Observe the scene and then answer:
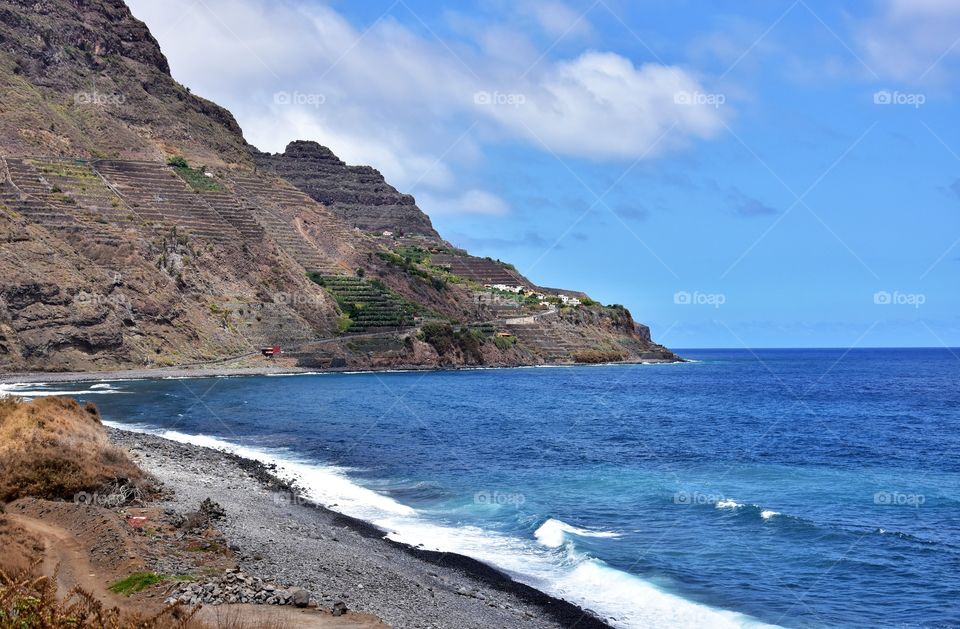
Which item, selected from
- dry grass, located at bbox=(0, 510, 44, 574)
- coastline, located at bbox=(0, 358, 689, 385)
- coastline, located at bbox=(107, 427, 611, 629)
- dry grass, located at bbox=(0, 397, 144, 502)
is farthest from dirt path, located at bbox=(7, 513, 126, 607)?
coastline, located at bbox=(0, 358, 689, 385)

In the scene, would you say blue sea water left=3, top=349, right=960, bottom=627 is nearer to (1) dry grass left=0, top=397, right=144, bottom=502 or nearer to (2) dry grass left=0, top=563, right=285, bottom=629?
(1) dry grass left=0, top=397, right=144, bottom=502

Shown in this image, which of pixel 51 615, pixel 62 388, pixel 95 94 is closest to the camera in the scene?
pixel 51 615

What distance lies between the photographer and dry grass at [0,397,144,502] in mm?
21609

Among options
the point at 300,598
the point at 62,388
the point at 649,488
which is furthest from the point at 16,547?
the point at 62,388

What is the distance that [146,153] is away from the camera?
457 ft

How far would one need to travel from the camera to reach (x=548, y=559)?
2345 cm

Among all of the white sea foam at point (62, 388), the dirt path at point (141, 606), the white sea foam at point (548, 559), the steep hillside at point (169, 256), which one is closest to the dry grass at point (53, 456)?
the dirt path at point (141, 606)

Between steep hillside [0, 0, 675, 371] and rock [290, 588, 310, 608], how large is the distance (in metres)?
85.1

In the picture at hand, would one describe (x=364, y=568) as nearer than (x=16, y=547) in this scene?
No

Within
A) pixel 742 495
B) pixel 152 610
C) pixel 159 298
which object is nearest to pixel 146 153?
pixel 159 298

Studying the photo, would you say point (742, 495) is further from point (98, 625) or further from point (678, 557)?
point (98, 625)

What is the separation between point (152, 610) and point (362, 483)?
813 inches

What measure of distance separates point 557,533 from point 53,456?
1480 centimetres

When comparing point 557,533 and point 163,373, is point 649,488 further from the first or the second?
point 163,373
